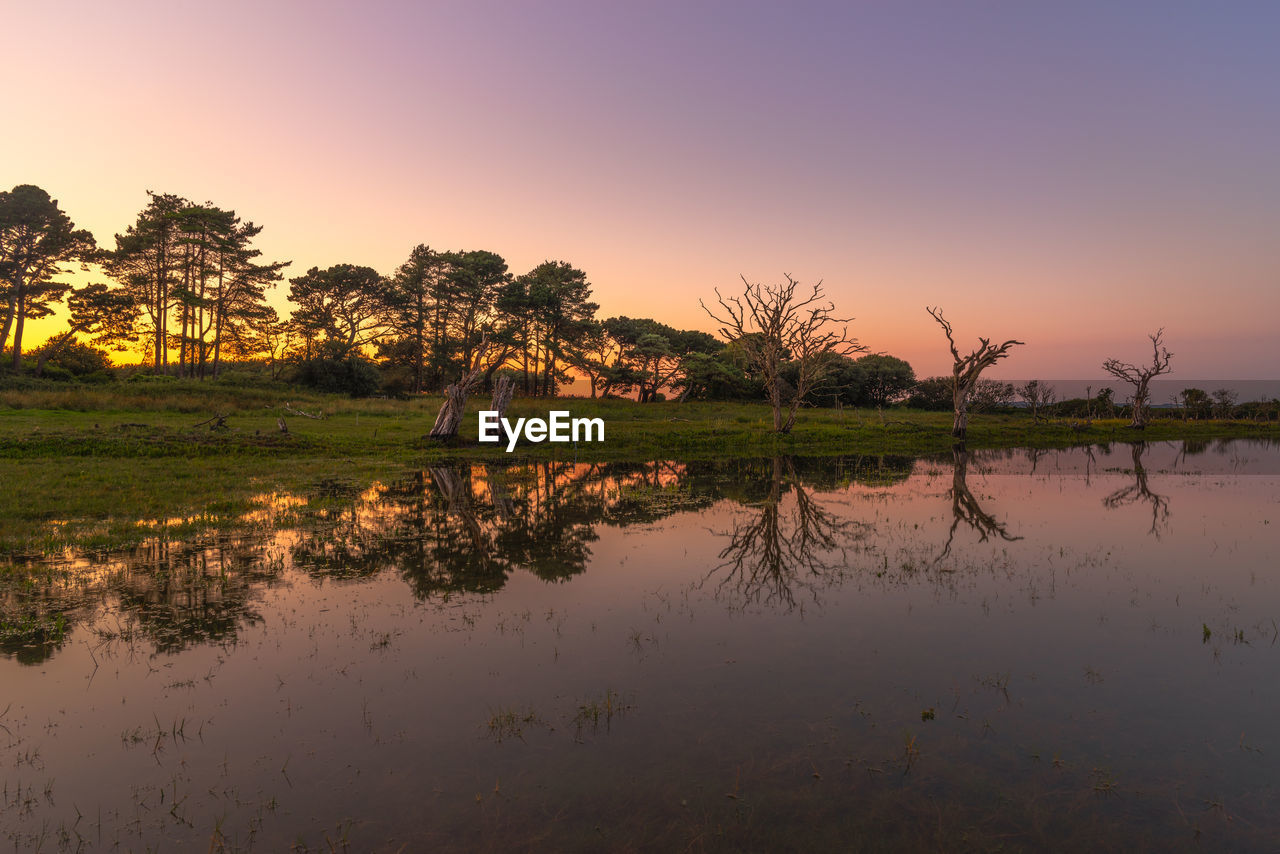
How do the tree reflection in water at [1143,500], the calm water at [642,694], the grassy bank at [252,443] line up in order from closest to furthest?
1. the calm water at [642,694]
2. the grassy bank at [252,443]
3. the tree reflection in water at [1143,500]

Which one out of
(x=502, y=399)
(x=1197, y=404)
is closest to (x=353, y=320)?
(x=502, y=399)

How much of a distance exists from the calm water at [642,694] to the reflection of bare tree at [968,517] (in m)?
0.75

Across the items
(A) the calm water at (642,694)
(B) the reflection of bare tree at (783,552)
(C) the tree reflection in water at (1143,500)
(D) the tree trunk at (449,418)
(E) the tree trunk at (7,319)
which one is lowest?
(A) the calm water at (642,694)

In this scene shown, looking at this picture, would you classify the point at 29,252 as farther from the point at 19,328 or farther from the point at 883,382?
the point at 883,382

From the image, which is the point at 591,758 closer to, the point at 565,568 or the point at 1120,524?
the point at 565,568

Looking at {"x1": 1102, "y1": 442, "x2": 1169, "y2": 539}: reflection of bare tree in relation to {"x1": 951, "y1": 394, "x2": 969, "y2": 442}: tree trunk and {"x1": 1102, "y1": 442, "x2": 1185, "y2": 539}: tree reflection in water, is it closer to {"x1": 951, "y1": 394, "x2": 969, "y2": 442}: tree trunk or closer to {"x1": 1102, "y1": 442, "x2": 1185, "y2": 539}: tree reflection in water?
{"x1": 1102, "y1": 442, "x2": 1185, "y2": 539}: tree reflection in water

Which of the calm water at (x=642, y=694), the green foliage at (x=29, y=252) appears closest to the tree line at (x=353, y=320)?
the green foliage at (x=29, y=252)

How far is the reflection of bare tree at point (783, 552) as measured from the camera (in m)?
12.2

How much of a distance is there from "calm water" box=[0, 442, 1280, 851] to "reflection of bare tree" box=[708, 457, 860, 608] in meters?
0.11

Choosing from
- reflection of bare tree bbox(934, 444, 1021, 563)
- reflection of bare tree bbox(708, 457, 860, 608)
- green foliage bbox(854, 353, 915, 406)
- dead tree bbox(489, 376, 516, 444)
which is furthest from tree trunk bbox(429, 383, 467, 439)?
green foliage bbox(854, 353, 915, 406)

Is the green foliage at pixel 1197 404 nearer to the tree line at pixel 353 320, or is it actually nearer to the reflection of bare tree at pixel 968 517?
the tree line at pixel 353 320

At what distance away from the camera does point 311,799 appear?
5.68 metres

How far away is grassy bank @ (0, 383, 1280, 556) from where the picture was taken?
17.3 meters

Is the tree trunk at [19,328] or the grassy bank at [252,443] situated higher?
the tree trunk at [19,328]
